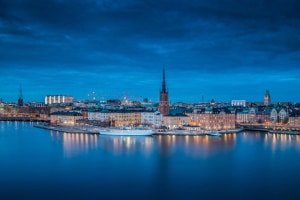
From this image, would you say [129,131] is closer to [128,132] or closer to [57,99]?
[128,132]

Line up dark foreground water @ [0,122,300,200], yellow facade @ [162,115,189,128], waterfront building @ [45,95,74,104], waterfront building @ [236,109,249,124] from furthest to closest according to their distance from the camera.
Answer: waterfront building @ [45,95,74,104], waterfront building @ [236,109,249,124], yellow facade @ [162,115,189,128], dark foreground water @ [0,122,300,200]

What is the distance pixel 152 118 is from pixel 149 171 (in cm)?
1139

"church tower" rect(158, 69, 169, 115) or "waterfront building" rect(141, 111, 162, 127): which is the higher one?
"church tower" rect(158, 69, 169, 115)

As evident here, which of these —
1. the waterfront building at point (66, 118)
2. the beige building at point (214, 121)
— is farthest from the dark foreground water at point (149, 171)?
the waterfront building at point (66, 118)

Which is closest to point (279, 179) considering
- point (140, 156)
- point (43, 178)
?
point (140, 156)

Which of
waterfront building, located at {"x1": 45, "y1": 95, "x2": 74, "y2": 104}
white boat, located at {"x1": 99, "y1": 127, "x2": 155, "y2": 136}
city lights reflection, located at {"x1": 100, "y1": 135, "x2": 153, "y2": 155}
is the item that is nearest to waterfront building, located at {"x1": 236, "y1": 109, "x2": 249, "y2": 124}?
white boat, located at {"x1": 99, "y1": 127, "x2": 155, "y2": 136}

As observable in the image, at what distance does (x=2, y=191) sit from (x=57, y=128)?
1206 cm

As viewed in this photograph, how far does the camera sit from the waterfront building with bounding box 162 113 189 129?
18.4 meters

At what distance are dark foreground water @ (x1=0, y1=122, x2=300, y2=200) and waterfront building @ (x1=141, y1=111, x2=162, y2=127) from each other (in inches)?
263

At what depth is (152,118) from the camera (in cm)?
1950

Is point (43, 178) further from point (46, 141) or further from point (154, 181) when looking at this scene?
point (46, 141)

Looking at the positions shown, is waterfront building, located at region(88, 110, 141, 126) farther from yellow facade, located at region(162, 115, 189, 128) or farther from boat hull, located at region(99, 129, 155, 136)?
boat hull, located at region(99, 129, 155, 136)

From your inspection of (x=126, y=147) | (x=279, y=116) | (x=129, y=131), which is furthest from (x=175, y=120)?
(x=126, y=147)

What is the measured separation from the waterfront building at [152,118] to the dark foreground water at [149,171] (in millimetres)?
6679
